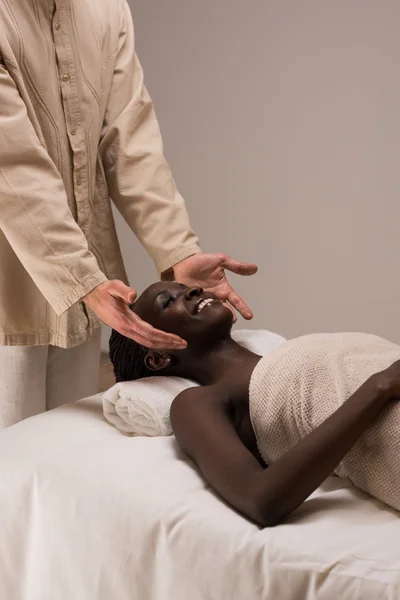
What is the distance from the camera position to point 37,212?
6.06 feet

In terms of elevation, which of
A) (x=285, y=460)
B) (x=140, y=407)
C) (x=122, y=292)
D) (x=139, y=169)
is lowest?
(x=140, y=407)

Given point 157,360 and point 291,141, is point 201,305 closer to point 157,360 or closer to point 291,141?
point 157,360

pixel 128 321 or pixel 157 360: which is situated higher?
pixel 128 321

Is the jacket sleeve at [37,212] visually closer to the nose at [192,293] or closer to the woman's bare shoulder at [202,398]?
the nose at [192,293]

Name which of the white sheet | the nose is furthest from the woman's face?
the white sheet

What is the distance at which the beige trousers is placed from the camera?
204 cm

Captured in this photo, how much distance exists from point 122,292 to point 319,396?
44 centimetres

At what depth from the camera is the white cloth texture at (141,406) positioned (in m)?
1.78

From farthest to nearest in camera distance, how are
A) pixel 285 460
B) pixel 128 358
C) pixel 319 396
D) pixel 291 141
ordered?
1. pixel 291 141
2. pixel 128 358
3. pixel 319 396
4. pixel 285 460

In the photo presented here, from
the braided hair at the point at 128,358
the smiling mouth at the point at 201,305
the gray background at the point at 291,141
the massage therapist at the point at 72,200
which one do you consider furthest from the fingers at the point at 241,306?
the gray background at the point at 291,141

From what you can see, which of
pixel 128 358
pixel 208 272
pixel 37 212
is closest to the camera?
pixel 37 212

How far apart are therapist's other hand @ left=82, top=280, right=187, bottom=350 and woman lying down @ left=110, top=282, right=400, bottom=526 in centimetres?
11

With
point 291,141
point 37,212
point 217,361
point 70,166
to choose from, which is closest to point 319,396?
point 217,361

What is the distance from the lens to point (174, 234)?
86.4 inches
